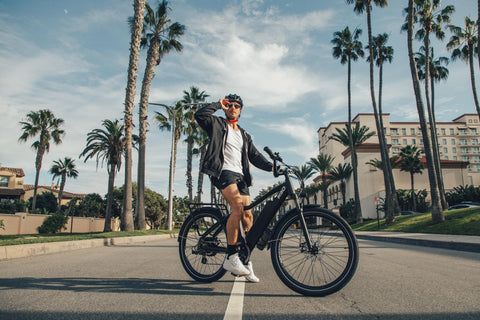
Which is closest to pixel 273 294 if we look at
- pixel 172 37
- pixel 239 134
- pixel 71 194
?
pixel 239 134

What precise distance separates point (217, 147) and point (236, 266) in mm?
1301

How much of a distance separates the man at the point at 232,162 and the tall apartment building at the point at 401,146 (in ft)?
197

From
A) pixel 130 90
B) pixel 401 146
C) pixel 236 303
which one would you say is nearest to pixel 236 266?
pixel 236 303

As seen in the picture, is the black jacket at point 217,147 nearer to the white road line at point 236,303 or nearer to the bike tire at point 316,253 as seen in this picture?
the bike tire at point 316,253

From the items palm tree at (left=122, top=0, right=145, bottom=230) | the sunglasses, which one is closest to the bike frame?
the sunglasses

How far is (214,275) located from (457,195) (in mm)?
52080

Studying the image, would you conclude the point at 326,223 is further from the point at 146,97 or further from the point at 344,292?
the point at 146,97

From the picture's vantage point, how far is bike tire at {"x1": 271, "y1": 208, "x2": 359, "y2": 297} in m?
3.19

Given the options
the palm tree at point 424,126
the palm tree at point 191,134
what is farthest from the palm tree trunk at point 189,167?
the palm tree at point 424,126

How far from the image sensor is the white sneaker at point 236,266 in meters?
3.52

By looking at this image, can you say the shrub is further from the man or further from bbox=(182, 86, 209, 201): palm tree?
the man

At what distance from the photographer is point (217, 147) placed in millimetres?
3859

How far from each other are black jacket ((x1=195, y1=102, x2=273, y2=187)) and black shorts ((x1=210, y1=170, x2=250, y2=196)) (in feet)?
0.23

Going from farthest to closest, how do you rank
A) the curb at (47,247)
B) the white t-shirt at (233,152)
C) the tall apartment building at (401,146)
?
the tall apartment building at (401,146)
the curb at (47,247)
the white t-shirt at (233,152)
